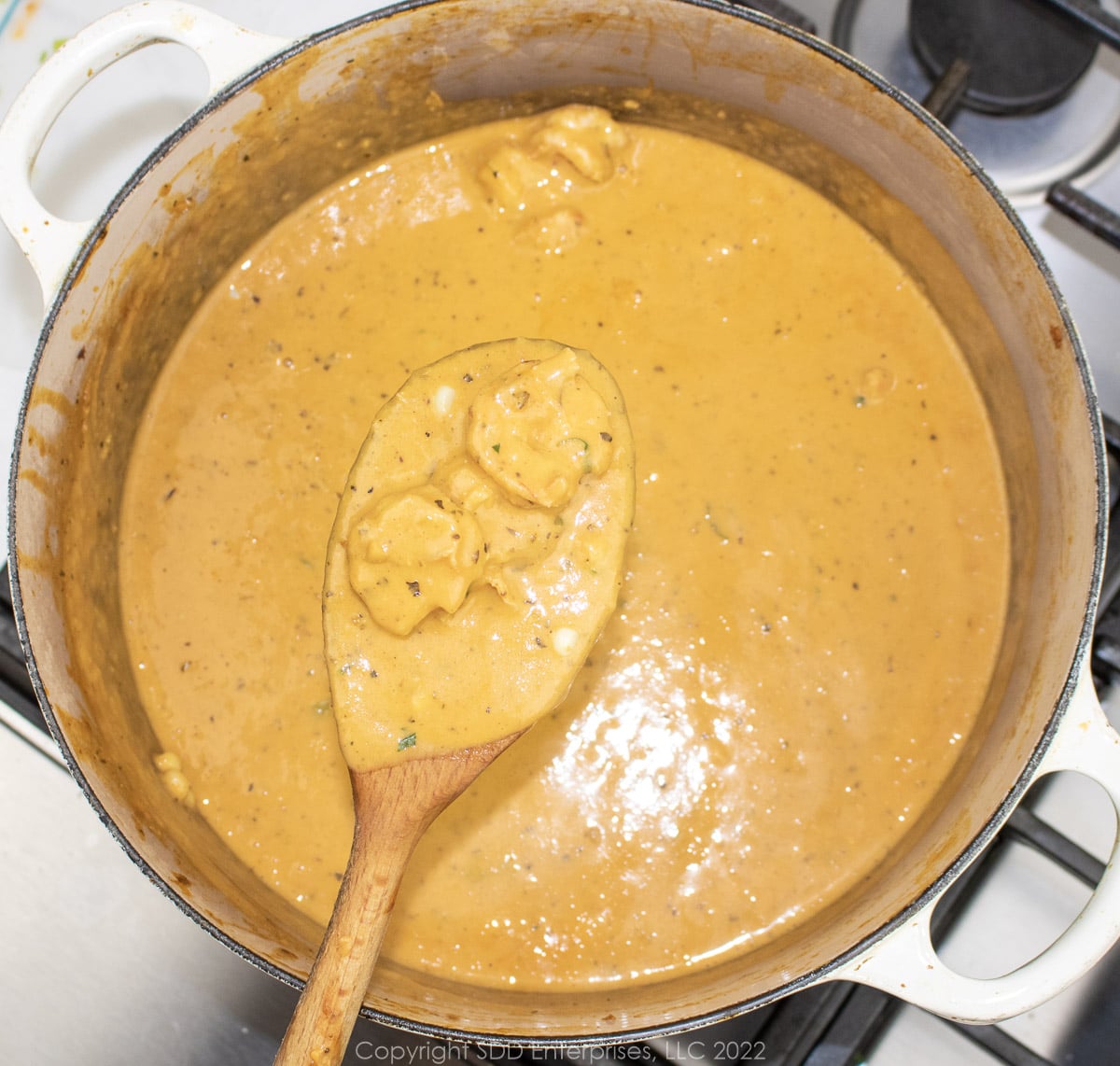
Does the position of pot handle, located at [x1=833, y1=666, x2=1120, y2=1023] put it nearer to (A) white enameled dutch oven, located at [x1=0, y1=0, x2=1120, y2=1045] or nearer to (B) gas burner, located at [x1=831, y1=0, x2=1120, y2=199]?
(A) white enameled dutch oven, located at [x1=0, y1=0, x2=1120, y2=1045]

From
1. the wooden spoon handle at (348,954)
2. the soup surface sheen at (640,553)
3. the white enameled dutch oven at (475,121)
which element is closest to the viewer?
the wooden spoon handle at (348,954)

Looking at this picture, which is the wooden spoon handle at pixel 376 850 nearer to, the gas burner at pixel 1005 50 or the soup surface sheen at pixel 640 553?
the soup surface sheen at pixel 640 553

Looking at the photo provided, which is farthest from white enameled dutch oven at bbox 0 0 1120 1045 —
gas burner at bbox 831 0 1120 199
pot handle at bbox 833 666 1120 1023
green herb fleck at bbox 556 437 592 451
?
green herb fleck at bbox 556 437 592 451

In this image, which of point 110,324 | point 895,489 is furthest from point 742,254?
point 110,324

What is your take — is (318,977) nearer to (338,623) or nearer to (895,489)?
(338,623)

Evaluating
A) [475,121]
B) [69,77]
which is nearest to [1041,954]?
[475,121]

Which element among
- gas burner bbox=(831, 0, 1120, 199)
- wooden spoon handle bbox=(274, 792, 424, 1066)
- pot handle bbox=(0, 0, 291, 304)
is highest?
gas burner bbox=(831, 0, 1120, 199)

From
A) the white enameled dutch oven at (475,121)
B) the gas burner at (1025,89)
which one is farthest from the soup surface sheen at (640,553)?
the gas burner at (1025,89)

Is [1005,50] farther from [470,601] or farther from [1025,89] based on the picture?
[470,601]
